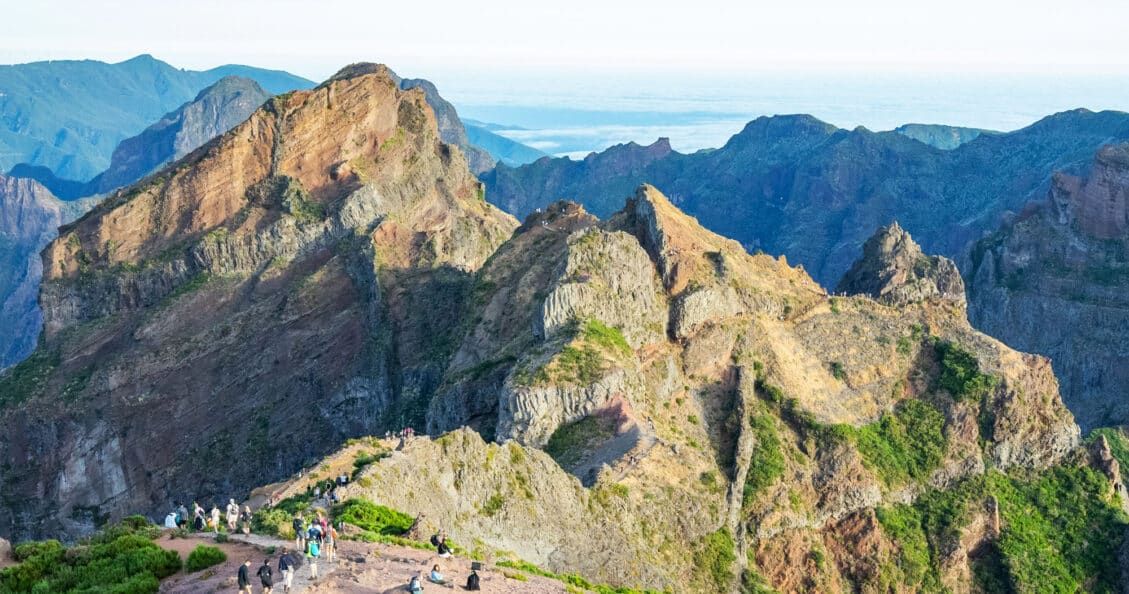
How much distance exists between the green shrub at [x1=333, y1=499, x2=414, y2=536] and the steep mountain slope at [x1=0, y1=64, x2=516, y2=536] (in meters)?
44.5

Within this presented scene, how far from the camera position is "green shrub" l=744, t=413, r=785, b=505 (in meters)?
75.7

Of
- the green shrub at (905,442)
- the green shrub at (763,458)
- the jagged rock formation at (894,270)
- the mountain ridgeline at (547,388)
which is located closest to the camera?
the mountain ridgeline at (547,388)

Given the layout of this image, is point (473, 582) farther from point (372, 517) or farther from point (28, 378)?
point (28, 378)

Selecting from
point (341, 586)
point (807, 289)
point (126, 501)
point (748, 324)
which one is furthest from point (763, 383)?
point (126, 501)

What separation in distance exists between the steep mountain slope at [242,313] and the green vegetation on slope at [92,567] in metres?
52.5

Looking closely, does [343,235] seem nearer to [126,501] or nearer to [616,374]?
[126,501]

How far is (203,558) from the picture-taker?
38656 mm

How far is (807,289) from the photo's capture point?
3723 inches

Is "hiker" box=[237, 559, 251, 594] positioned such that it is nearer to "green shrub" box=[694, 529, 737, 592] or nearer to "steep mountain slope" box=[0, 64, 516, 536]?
"green shrub" box=[694, 529, 737, 592]

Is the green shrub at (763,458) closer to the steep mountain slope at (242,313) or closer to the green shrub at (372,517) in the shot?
the steep mountain slope at (242,313)

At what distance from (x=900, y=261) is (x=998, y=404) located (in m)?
32.4

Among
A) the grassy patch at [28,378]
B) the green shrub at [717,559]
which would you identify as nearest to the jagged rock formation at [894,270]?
the green shrub at [717,559]

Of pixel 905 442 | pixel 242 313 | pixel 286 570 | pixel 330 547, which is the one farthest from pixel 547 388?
pixel 242 313

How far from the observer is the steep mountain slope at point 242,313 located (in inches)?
3907
